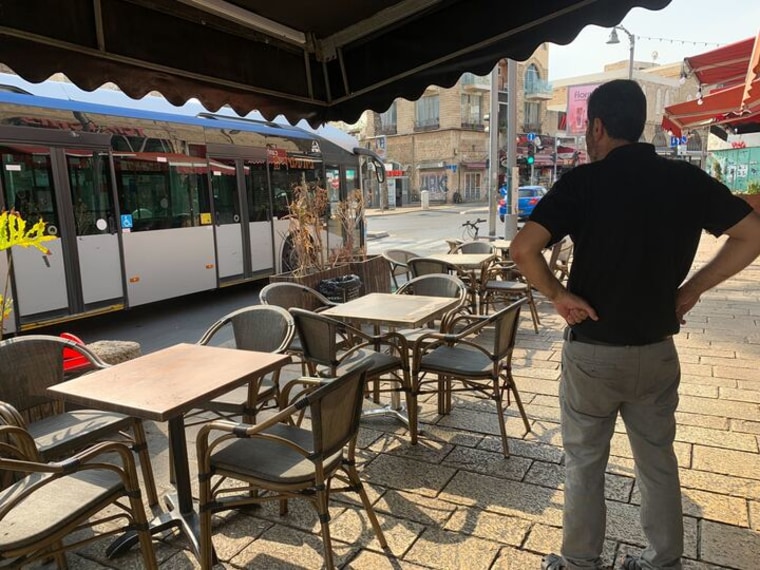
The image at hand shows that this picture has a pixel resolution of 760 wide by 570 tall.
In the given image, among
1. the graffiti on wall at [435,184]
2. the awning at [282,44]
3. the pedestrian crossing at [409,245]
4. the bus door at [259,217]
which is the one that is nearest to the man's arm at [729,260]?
the awning at [282,44]

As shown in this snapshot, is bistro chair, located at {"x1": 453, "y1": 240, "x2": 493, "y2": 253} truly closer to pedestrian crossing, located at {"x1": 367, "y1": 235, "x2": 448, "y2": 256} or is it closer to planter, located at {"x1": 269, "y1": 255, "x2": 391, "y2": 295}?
planter, located at {"x1": 269, "y1": 255, "x2": 391, "y2": 295}

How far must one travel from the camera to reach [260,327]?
3.66m

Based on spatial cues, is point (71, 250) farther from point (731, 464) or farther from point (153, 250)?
point (731, 464)

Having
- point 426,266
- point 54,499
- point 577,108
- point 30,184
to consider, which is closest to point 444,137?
point 577,108

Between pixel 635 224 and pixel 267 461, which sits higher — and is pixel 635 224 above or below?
above

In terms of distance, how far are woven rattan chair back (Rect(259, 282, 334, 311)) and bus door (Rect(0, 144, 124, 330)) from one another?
135 inches

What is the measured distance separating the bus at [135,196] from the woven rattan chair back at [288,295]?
7.78ft

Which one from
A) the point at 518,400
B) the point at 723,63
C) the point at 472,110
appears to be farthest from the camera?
the point at 472,110

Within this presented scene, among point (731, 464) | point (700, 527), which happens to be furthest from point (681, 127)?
point (700, 527)

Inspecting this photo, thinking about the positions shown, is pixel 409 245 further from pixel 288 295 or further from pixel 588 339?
pixel 588 339

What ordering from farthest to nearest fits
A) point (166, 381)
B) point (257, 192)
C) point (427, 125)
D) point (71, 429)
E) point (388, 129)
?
point (388, 129)
point (427, 125)
point (257, 192)
point (71, 429)
point (166, 381)

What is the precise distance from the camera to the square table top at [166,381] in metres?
2.26

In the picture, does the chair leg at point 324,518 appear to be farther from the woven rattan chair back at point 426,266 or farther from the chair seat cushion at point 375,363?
the woven rattan chair back at point 426,266

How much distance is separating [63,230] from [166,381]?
197 inches
